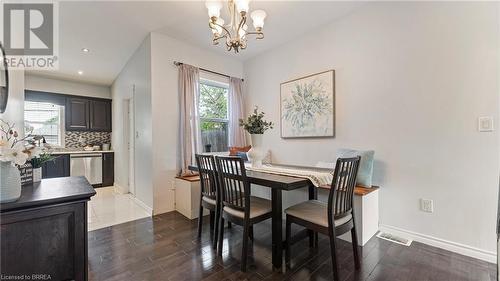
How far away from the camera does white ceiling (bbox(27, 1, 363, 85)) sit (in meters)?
2.59

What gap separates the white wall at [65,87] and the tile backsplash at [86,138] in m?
1.00

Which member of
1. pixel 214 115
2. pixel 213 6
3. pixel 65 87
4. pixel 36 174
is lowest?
pixel 36 174

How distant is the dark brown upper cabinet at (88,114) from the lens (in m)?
5.09

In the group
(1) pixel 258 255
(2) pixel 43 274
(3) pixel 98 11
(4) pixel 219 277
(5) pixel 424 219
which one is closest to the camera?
(2) pixel 43 274

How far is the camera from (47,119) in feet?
16.2

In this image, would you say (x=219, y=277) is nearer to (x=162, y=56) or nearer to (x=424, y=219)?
(x=424, y=219)

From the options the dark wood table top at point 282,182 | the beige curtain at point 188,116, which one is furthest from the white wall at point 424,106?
the beige curtain at point 188,116

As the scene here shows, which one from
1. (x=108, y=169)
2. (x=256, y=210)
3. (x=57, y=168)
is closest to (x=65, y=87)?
(x=57, y=168)

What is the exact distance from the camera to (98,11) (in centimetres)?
264

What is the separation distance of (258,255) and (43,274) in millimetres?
1553

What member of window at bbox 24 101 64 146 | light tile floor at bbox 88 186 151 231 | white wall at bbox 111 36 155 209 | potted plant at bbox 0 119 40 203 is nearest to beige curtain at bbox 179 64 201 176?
white wall at bbox 111 36 155 209

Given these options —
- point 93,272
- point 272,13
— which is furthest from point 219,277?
point 272,13

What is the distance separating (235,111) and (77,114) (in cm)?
414

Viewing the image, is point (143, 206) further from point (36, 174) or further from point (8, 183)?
point (8, 183)
